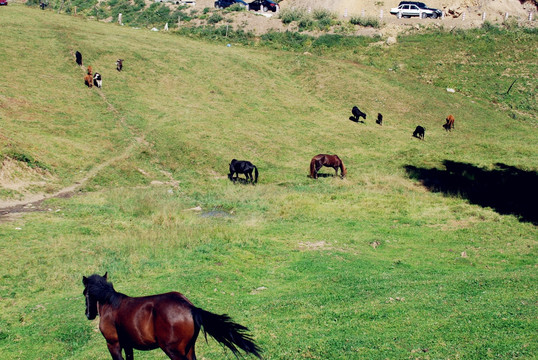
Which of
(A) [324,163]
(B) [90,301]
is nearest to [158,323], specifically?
(B) [90,301]

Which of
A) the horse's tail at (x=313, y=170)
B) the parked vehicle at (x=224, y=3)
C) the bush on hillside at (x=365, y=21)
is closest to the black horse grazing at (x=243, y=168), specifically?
the horse's tail at (x=313, y=170)

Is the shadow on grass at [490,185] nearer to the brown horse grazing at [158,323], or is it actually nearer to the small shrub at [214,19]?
the brown horse grazing at [158,323]

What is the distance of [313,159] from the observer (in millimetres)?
33938

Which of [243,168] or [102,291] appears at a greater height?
[102,291]

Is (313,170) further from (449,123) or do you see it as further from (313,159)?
(449,123)

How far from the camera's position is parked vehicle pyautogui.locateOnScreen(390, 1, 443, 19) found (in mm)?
73125

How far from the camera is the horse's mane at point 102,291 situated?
940 centimetres

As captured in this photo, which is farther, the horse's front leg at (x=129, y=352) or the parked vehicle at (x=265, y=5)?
the parked vehicle at (x=265, y=5)

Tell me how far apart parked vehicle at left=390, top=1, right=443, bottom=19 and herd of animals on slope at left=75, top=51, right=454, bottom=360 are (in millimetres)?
71736

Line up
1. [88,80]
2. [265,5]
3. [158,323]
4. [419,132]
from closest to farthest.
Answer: [158,323]
[419,132]
[88,80]
[265,5]

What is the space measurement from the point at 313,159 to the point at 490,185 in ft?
37.0

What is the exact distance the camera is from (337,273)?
672 inches

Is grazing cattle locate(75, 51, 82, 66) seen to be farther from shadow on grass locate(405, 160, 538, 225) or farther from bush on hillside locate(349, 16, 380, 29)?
bush on hillside locate(349, 16, 380, 29)

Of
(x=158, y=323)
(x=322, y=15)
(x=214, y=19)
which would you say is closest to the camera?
(x=158, y=323)
